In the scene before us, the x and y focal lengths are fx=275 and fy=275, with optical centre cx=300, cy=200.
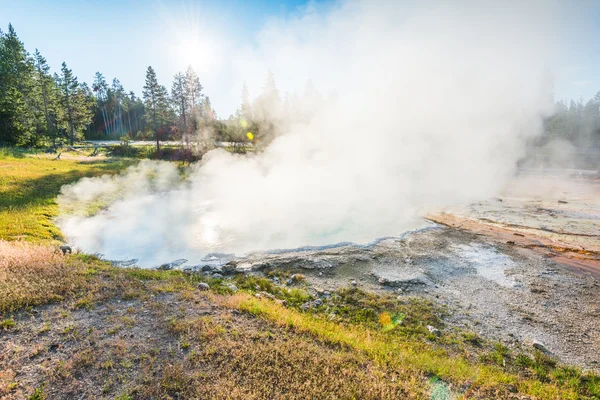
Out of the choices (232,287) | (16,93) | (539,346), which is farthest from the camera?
(16,93)

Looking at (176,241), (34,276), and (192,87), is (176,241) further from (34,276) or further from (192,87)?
(192,87)

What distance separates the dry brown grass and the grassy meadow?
32mm

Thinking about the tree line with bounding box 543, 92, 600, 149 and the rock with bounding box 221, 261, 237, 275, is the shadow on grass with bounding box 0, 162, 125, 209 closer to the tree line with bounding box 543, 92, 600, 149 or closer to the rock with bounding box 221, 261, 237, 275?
the rock with bounding box 221, 261, 237, 275

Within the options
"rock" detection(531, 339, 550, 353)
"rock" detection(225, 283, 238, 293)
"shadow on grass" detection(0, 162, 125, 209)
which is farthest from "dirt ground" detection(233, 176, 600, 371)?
"shadow on grass" detection(0, 162, 125, 209)

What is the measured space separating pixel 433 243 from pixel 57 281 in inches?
647

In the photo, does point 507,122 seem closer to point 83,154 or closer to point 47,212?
point 47,212

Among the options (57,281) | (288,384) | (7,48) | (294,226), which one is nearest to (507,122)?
(294,226)

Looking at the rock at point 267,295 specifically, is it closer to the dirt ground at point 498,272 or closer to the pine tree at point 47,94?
the dirt ground at point 498,272

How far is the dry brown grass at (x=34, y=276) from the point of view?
23.8ft

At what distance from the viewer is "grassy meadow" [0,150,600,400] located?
16.7ft

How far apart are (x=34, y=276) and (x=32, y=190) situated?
15.6 meters

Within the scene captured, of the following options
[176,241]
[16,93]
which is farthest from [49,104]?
[176,241]

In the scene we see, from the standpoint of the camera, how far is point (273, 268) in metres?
12.2

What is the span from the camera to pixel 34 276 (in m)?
8.29
